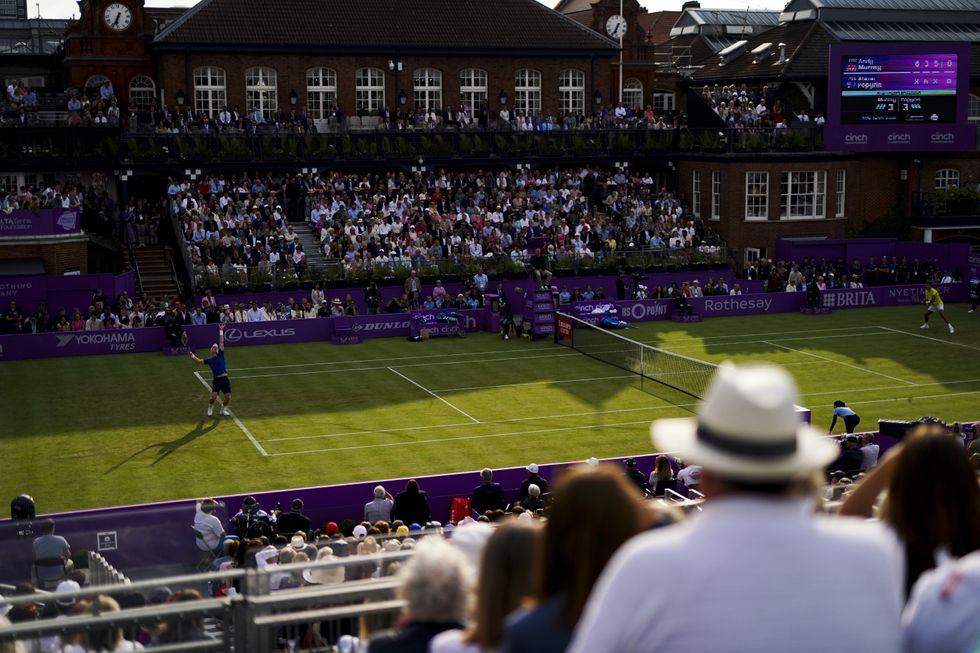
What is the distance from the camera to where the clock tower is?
171 ft

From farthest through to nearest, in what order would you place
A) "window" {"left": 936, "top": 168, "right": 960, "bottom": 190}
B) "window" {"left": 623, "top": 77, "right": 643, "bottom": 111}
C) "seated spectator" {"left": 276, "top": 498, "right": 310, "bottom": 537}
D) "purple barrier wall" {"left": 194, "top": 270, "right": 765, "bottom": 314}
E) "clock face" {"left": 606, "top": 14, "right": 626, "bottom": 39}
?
"window" {"left": 623, "top": 77, "right": 643, "bottom": 111}, "clock face" {"left": 606, "top": 14, "right": 626, "bottom": 39}, "window" {"left": 936, "top": 168, "right": 960, "bottom": 190}, "purple barrier wall" {"left": 194, "top": 270, "right": 765, "bottom": 314}, "seated spectator" {"left": 276, "top": 498, "right": 310, "bottom": 537}

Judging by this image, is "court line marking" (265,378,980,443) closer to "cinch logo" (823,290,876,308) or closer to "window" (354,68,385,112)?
"cinch logo" (823,290,876,308)

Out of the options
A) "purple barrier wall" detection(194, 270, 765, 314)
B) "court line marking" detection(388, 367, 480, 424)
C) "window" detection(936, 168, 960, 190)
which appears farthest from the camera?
"window" detection(936, 168, 960, 190)

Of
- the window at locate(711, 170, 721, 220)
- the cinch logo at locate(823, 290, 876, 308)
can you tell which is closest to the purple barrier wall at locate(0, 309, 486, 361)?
the cinch logo at locate(823, 290, 876, 308)

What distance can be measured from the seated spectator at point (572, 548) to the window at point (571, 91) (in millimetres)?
55710

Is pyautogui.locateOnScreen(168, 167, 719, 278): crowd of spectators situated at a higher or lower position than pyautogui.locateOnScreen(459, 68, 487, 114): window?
lower

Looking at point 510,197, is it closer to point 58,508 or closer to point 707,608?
point 58,508

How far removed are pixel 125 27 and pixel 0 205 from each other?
13.3 metres

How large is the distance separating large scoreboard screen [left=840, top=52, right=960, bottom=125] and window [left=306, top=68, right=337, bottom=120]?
830 inches

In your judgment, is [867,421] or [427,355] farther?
[427,355]

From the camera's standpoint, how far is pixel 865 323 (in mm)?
41062

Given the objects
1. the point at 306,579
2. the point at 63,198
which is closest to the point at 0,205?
the point at 63,198

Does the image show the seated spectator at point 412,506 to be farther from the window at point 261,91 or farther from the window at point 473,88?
the window at point 473,88

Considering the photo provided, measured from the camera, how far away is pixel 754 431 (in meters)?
3.56
